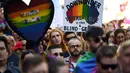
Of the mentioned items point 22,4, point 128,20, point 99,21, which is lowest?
point 128,20

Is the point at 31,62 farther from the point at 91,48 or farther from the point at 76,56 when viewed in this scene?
the point at 76,56

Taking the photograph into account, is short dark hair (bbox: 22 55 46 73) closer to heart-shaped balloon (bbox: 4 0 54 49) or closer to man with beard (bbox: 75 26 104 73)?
heart-shaped balloon (bbox: 4 0 54 49)

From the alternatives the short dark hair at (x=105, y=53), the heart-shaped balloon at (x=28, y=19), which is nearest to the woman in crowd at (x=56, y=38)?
the heart-shaped balloon at (x=28, y=19)

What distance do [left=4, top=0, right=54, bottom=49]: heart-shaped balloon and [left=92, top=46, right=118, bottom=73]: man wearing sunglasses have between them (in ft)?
2.93

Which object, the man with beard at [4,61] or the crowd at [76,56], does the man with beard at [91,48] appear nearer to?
the crowd at [76,56]

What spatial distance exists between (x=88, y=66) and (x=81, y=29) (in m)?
2.68

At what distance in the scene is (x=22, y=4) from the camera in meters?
4.92

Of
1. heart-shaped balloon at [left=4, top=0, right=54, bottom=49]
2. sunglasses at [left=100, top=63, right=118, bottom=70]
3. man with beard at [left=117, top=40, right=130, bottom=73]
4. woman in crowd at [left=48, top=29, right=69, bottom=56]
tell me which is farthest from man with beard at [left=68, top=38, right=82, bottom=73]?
man with beard at [left=117, top=40, right=130, bottom=73]

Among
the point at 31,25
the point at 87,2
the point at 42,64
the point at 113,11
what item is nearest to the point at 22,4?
the point at 31,25

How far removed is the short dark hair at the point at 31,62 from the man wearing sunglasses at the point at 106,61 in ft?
2.22

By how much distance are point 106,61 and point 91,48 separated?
3.25ft

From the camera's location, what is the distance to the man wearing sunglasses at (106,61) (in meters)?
4.04

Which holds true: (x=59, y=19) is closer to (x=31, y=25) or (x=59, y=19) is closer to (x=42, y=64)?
(x=31, y=25)

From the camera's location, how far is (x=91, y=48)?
505 cm
